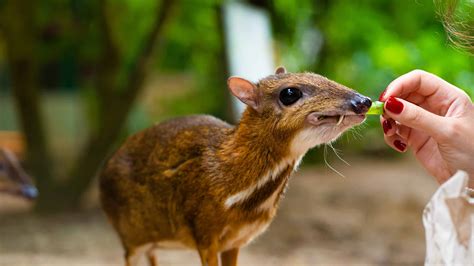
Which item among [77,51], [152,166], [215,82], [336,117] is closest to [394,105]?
[336,117]

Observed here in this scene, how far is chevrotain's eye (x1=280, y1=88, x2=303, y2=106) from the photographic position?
283cm

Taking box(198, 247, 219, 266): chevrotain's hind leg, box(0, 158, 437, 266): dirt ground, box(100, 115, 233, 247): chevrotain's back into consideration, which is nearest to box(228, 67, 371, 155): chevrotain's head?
box(100, 115, 233, 247): chevrotain's back

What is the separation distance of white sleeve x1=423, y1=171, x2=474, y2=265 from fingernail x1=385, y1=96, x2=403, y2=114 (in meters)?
0.50

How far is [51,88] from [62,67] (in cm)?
50

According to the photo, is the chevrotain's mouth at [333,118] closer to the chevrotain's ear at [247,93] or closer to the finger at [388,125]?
the finger at [388,125]

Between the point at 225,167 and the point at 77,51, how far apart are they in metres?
5.42

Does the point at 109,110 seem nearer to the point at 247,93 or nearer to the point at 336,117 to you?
the point at 247,93

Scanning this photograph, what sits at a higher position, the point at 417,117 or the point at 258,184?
the point at 417,117

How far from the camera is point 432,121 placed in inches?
94.7

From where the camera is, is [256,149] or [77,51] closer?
[256,149]

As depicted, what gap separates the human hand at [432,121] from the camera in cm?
243

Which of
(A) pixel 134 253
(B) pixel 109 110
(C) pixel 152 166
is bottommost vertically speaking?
(B) pixel 109 110

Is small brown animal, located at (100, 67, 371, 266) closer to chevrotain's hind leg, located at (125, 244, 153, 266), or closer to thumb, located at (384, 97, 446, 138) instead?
chevrotain's hind leg, located at (125, 244, 153, 266)

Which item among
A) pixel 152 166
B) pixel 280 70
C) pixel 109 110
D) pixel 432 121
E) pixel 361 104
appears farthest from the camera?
pixel 109 110
